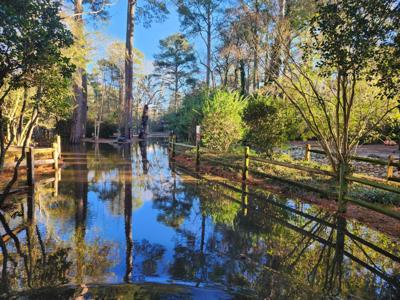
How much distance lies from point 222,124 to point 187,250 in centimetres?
1107

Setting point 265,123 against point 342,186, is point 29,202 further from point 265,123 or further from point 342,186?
point 265,123

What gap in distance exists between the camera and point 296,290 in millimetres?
3766

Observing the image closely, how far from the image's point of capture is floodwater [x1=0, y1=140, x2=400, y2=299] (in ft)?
12.3

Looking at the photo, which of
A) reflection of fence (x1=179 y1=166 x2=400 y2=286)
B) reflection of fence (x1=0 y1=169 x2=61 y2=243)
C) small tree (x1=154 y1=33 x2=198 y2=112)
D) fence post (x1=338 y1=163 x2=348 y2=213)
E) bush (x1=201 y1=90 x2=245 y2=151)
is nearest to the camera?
reflection of fence (x1=179 y1=166 x2=400 y2=286)

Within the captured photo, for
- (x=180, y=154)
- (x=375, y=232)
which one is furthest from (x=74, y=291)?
(x=180, y=154)

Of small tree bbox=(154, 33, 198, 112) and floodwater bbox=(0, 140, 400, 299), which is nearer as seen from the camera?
floodwater bbox=(0, 140, 400, 299)

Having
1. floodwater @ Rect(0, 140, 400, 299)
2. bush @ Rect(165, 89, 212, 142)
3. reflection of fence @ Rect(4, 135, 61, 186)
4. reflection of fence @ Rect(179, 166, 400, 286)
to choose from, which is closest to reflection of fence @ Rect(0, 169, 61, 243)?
floodwater @ Rect(0, 140, 400, 299)

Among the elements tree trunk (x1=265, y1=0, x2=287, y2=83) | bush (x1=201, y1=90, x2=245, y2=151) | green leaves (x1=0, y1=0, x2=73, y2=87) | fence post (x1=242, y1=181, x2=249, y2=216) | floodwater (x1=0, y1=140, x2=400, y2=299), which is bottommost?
floodwater (x1=0, y1=140, x2=400, y2=299)

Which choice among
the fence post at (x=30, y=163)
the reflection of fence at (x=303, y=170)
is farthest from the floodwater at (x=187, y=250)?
the fence post at (x=30, y=163)

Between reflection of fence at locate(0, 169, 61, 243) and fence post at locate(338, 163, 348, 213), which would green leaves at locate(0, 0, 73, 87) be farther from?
fence post at locate(338, 163, 348, 213)

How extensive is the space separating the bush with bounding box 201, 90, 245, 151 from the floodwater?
7355mm

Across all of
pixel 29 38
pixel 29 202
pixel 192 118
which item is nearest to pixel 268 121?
pixel 192 118

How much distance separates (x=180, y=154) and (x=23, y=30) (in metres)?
12.7

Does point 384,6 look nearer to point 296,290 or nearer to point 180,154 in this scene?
point 296,290
